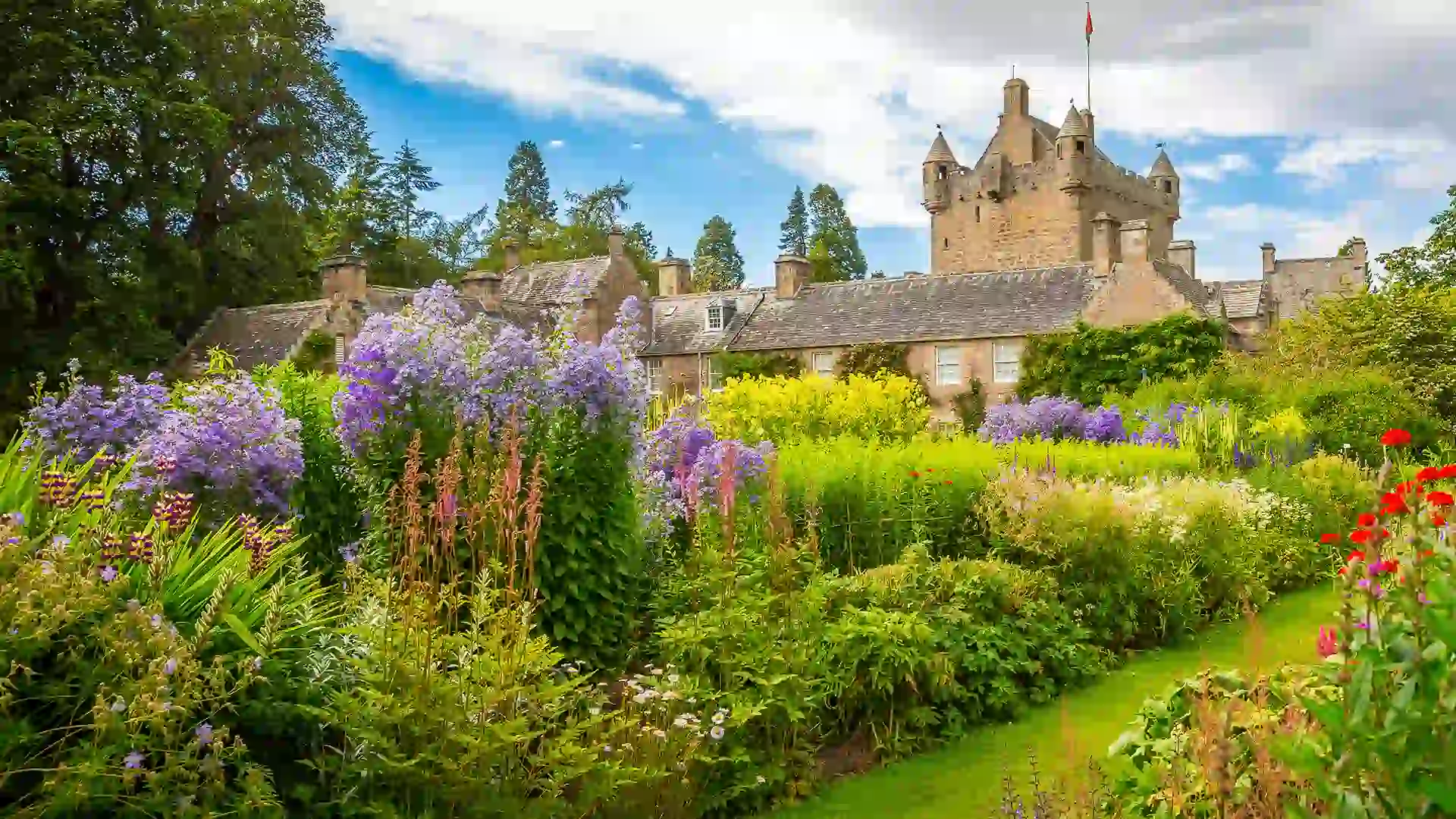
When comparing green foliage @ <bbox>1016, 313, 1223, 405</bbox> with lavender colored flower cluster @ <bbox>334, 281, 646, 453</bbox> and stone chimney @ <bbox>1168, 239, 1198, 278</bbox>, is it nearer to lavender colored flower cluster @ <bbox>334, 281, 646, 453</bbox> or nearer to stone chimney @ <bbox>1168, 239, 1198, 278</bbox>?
stone chimney @ <bbox>1168, 239, 1198, 278</bbox>

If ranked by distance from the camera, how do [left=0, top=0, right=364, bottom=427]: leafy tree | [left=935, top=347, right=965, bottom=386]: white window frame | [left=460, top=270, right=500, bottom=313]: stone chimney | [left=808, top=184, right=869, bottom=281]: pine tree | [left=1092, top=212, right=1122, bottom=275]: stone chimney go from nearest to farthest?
1. [left=0, top=0, right=364, bottom=427]: leafy tree
2. [left=1092, top=212, right=1122, bottom=275]: stone chimney
3. [left=935, top=347, right=965, bottom=386]: white window frame
4. [left=460, top=270, right=500, bottom=313]: stone chimney
5. [left=808, top=184, right=869, bottom=281]: pine tree

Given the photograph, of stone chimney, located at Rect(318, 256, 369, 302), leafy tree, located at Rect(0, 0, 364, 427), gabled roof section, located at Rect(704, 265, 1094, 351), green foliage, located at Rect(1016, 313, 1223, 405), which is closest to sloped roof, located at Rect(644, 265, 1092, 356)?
gabled roof section, located at Rect(704, 265, 1094, 351)

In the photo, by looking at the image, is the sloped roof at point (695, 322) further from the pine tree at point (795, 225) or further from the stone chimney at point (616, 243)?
the pine tree at point (795, 225)

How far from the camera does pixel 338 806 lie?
13.1 feet

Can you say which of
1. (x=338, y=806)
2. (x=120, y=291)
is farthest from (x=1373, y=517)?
(x=120, y=291)

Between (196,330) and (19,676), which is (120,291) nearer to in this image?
(196,330)

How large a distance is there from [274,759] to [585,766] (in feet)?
3.49

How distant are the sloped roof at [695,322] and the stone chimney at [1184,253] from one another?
12084 millimetres

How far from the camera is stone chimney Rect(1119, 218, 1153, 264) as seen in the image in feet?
97.3

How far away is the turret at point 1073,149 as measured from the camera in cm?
4512

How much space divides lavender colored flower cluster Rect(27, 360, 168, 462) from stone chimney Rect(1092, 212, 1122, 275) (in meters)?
27.7

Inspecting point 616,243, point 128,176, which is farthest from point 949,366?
point 128,176

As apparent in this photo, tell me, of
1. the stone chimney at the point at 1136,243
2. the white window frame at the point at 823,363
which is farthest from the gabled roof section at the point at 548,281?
the stone chimney at the point at 1136,243

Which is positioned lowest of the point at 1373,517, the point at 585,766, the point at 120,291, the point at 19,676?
the point at 585,766
